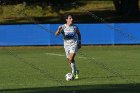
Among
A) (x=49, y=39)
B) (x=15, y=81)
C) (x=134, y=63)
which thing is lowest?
(x=49, y=39)

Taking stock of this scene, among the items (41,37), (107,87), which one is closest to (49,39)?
(41,37)

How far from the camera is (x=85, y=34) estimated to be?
127 ft

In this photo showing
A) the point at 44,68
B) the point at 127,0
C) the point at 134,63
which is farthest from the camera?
the point at 127,0

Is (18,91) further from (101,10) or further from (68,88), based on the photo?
→ (101,10)

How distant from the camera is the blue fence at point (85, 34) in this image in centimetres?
3819

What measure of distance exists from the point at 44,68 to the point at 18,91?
8212 millimetres

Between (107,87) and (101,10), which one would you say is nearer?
(107,87)

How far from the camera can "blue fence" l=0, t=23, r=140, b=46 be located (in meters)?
38.2

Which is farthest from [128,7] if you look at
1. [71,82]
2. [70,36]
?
[71,82]

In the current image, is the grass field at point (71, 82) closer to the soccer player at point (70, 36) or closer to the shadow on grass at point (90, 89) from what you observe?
the shadow on grass at point (90, 89)

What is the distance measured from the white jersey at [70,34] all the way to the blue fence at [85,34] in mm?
20118

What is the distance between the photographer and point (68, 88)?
582 inches

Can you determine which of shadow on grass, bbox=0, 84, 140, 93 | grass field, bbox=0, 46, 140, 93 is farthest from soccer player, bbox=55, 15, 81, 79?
shadow on grass, bbox=0, 84, 140, 93

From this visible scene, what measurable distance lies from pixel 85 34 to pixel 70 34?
20.9 metres
